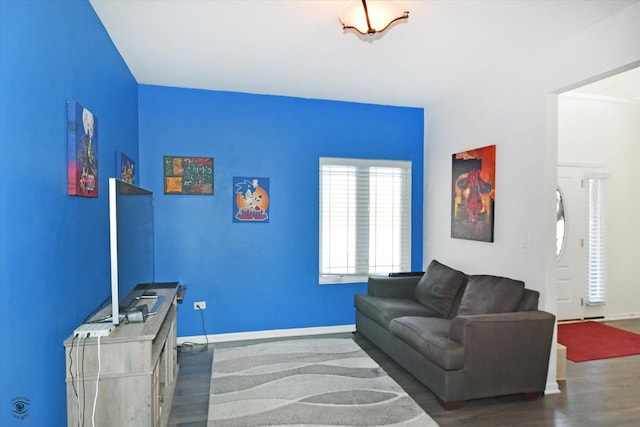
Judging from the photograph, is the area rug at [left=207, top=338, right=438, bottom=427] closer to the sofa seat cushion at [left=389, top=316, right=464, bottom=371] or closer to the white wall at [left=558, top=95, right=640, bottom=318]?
the sofa seat cushion at [left=389, top=316, right=464, bottom=371]

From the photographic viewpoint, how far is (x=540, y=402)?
2.92m

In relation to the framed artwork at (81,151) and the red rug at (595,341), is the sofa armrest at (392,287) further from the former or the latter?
the framed artwork at (81,151)

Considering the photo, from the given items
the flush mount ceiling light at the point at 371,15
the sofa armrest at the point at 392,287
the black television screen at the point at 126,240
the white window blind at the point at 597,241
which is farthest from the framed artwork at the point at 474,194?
the black television screen at the point at 126,240

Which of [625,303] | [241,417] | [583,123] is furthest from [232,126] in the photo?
[625,303]

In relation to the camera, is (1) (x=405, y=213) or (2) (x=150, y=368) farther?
(1) (x=405, y=213)

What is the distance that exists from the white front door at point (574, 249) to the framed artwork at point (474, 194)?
1.82 m

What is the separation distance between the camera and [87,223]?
2.31 metres

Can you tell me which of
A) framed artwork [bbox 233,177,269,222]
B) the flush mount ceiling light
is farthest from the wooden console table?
framed artwork [bbox 233,177,269,222]

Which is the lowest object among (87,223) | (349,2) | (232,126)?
(87,223)

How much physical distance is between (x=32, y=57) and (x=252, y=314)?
332 cm

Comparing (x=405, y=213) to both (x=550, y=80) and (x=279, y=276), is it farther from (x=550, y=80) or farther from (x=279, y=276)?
(x=550, y=80)

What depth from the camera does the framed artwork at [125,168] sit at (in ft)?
9.91

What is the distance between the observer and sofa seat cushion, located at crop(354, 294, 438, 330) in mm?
3671

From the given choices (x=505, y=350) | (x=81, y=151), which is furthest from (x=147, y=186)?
(x=505, y=350)
